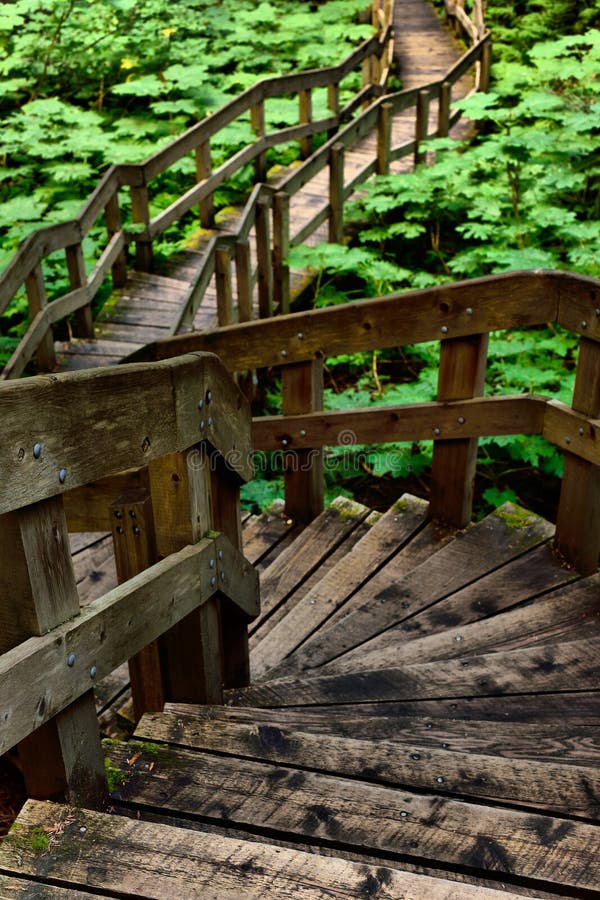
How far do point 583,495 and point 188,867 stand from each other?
90.6 inches

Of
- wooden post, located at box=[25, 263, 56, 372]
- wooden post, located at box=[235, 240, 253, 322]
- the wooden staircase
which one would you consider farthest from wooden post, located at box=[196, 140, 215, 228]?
the wooden staircase

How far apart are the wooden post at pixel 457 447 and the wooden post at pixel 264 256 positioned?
170 inches

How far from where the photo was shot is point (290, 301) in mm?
8805

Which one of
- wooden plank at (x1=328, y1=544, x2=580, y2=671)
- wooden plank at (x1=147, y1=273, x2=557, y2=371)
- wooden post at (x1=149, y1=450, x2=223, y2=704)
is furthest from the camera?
wooden plank at (x1=147, y1=273, x2=557, y2=371)

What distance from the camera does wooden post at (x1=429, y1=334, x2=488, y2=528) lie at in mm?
3639

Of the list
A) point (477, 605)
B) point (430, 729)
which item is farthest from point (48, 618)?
point (477, 605)

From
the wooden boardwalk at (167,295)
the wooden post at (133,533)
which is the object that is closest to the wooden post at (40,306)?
the wooden boardwalk at (167,295)

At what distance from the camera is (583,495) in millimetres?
3439

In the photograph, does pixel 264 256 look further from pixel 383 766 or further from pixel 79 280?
pixel 383 766

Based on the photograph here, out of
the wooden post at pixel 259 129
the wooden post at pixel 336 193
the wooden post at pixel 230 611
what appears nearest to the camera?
the wooden post at pixel 230 611

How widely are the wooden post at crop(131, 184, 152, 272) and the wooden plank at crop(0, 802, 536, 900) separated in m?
7.33

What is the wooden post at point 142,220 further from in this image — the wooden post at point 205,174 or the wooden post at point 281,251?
the wooden post at point 281,251

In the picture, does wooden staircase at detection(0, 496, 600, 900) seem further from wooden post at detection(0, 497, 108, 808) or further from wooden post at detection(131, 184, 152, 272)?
wooden post at detection(131, 184, 152, 272)

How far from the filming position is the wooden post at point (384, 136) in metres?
10.5
